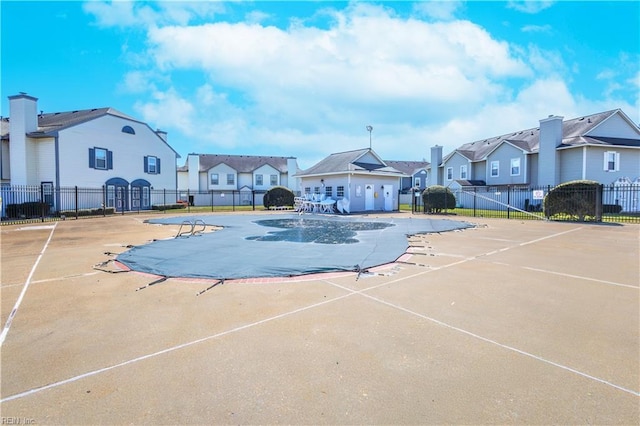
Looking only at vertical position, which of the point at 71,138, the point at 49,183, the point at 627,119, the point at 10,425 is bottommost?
the point at 10,425

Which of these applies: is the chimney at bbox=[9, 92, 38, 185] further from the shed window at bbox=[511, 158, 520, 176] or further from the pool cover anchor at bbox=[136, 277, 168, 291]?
the shed window at bbox=[511, 158, 520, 176]

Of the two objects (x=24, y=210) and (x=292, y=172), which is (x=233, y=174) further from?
(x=24, y=210)

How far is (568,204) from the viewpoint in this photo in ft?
54.8

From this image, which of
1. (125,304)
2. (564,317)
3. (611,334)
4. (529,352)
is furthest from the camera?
(125,304)

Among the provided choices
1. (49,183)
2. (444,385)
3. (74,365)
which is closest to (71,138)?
(49,183)

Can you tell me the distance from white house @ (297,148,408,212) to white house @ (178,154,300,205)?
1579cm

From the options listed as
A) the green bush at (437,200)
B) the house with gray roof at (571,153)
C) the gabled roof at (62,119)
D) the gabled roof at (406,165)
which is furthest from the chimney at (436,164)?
the gabled roof at (62,119)

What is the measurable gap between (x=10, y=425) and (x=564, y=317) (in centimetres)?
526

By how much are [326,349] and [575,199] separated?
59.7 ft

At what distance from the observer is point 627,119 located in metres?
25.7

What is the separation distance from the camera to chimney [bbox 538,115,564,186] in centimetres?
2522

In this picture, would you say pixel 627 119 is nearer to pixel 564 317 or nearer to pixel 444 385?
pixel 564 317

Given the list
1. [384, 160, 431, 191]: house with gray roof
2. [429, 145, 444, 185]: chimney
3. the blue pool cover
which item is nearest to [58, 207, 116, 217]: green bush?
the blue pool cover

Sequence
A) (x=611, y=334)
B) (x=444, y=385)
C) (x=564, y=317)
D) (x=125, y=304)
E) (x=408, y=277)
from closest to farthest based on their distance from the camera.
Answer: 1. (x=444, y=385)
2. (x=611, y=334)
3. (x=564, y=317)
4. (x=125, y=304)
5. (x=408, y=277)
